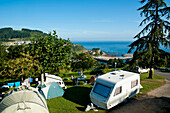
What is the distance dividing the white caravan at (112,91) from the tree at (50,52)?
6.83m

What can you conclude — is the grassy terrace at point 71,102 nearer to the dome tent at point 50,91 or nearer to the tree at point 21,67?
the dome tent at point 50,91

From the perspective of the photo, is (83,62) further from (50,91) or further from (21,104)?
(21,104)

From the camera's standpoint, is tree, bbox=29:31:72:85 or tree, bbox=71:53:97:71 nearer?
tree, bbox=29:31:72:85

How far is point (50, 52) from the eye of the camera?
14.6 meters

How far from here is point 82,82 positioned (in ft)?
51.8

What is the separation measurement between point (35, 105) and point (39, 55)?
830 cm

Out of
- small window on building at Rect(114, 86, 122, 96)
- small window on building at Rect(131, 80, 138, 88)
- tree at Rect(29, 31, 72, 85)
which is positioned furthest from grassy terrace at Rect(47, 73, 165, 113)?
tree at Rect(29, 31, 72, 85)

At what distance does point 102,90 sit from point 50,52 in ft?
26.8

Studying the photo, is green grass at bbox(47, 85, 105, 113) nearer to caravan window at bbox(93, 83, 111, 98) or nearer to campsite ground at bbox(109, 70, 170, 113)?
caravan window at bbox(93, 83, 111, 98)

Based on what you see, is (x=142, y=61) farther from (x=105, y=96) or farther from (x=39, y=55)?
(x=39, y=55)

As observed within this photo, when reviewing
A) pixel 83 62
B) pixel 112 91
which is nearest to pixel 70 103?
pixel 112 91

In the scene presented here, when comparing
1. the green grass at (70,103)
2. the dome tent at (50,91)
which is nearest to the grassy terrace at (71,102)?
the green grass at (70,103)

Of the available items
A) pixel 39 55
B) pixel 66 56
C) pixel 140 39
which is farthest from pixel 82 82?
pixel 140 39

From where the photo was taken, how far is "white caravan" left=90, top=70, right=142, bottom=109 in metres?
8.66
